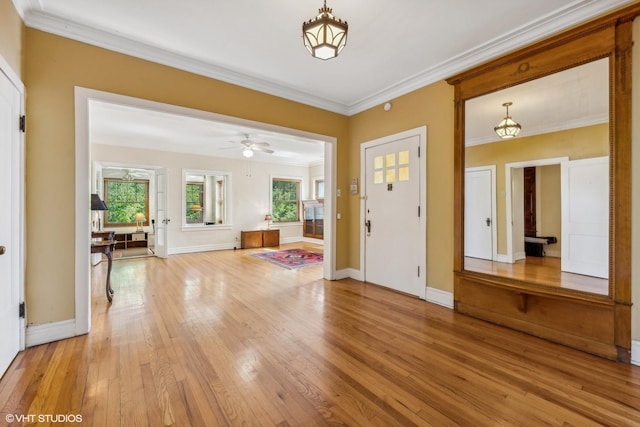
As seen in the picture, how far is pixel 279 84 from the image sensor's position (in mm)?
3686

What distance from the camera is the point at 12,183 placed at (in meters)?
2.05

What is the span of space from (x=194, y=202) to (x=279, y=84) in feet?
19.5

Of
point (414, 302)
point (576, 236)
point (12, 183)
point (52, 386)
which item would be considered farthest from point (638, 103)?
point (12, 183)

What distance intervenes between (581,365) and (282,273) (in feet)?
13.0

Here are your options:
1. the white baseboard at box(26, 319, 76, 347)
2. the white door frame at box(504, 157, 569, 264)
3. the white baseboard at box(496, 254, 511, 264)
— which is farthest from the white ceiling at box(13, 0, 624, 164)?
the white baseboard at box(26, 319, 76, 347)

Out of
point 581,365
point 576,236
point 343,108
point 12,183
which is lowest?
point 581,365

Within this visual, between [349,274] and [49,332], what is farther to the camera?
[349,274]

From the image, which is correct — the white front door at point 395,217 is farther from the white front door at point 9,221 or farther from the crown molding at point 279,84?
the white front door at point 9,221

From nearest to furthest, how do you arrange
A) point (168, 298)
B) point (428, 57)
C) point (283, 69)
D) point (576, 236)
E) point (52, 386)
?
point (52, 386)
point (576, 236)
point (428, 57)
point (283, 69)
point (168, 298)

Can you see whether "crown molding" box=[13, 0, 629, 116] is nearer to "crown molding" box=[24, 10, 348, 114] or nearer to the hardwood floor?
"crown molding" box=[24, 10, 348, 114]

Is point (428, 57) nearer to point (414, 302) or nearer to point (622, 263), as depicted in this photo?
point (622, 263)

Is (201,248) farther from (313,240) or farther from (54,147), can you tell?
(54,147)

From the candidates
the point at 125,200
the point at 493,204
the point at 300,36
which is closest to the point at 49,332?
the point at 300,36

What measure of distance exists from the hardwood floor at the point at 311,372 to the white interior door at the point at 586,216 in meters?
0.78
